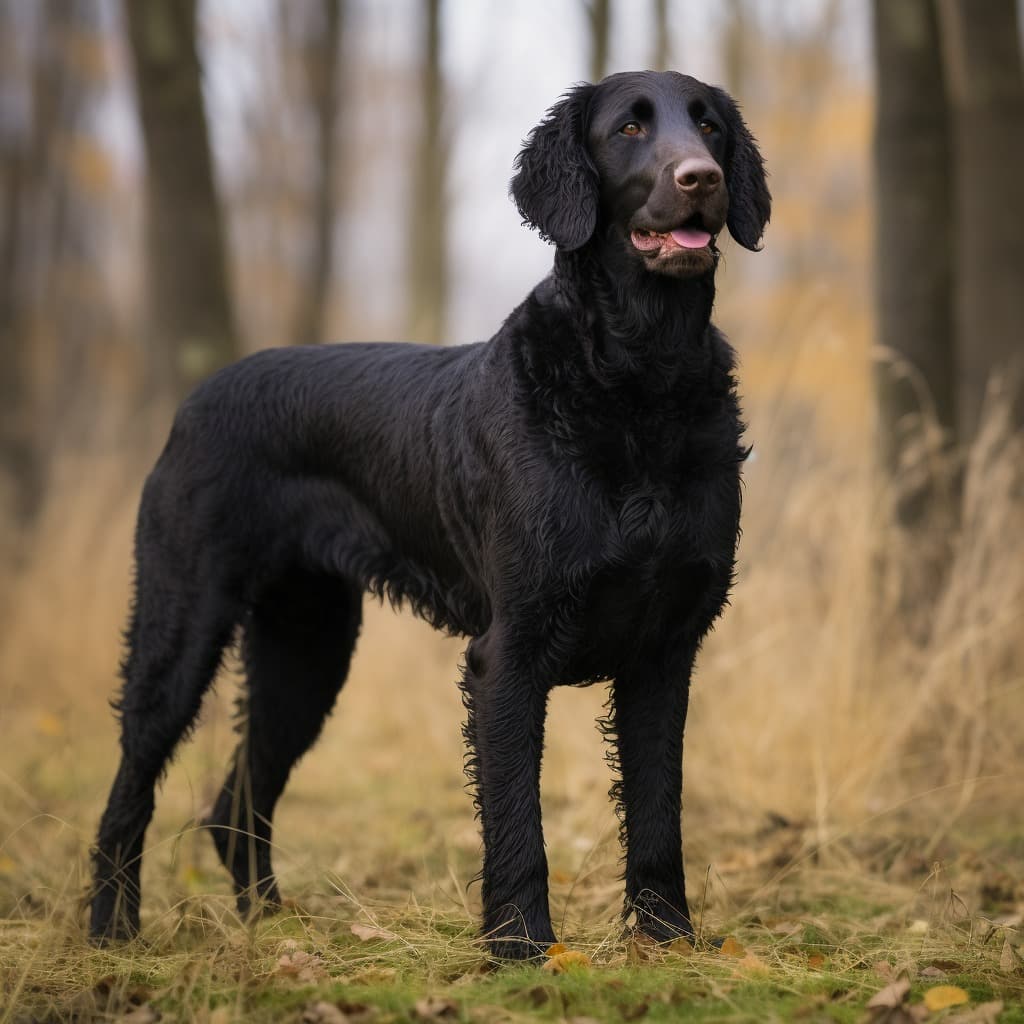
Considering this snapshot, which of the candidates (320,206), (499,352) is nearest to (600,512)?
(499,352)

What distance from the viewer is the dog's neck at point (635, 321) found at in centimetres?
320

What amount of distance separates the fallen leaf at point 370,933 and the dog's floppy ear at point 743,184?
1.97 metres

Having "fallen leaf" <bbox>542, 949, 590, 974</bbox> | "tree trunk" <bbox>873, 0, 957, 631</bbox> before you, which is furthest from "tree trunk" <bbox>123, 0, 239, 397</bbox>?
"fallen leaf" <bbox>542, 949, 590, 974</bbox>

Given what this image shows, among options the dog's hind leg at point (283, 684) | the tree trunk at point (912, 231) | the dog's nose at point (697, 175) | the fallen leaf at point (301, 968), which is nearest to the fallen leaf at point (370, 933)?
the fallen leaf at point (301, 968)

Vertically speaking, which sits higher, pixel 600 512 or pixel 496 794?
pixel 600 512

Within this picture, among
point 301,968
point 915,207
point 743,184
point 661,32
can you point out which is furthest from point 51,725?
point 661,32

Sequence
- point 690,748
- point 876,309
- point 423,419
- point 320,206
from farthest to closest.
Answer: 1. point 320,206
2. point 876,309
3. point 690,748
4. point 423,419

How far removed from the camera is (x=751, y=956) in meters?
3.10

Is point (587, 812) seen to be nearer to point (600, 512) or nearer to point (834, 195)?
point (600, 512)

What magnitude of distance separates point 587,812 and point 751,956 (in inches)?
86.9

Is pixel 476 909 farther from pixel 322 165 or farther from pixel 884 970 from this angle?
pixel 322 165

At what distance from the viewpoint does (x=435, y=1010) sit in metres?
2.71

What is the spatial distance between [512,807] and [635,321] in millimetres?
1209

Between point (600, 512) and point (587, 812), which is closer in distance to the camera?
point (600, 512)
